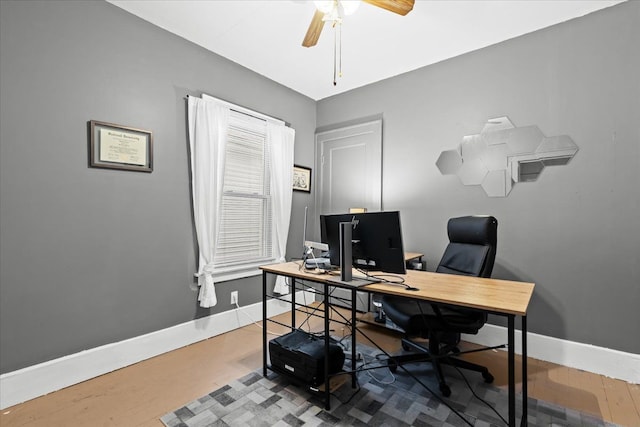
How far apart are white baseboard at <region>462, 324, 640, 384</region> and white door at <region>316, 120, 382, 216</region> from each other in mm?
1768

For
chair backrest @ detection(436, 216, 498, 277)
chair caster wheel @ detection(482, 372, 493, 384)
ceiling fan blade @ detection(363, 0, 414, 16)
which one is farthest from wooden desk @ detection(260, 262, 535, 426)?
ceiling fan blade @ detection(363, 0, 414, 16)

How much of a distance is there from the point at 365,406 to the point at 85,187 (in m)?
2.50

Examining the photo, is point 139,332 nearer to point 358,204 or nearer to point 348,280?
point 348,280

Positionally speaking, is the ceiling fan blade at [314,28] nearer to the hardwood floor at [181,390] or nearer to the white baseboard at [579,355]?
the hardwood floor at [181,390]

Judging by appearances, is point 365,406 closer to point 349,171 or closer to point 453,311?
point 453,311

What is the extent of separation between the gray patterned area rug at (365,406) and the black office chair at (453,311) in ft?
0.43

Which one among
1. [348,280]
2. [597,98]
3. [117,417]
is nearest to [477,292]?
[348,280]

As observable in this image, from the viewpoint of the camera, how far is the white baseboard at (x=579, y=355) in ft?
7.01

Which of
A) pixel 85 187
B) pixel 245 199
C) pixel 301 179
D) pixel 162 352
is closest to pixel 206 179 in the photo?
pixel 245 199

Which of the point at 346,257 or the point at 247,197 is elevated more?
the point at 247,197

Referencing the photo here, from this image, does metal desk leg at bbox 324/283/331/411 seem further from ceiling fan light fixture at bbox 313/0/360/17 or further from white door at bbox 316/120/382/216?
white door at bbox 316/120/382/216

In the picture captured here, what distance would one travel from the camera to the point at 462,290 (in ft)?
5.23

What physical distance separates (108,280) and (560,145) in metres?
3.84

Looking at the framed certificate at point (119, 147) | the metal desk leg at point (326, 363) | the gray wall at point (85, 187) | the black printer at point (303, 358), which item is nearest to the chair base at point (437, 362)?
the black printer at point (303, 358)
